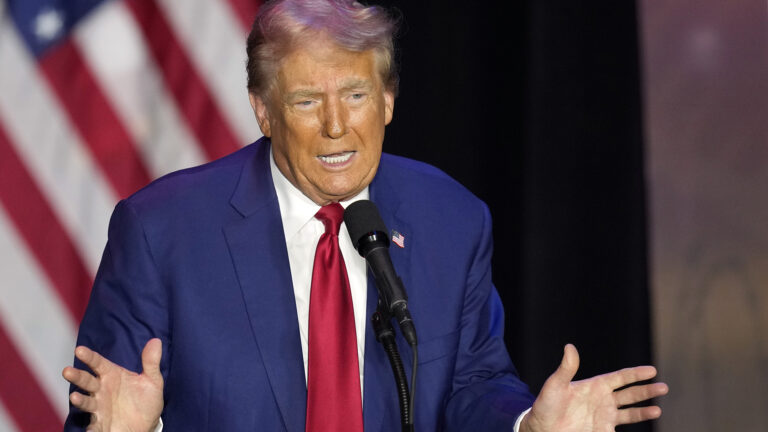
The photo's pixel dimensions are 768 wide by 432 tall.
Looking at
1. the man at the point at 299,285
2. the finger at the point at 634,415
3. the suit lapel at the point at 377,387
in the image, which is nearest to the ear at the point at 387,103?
the man at the point at 299,285

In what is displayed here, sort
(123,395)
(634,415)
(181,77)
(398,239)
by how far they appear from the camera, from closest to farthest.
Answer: (123,395) → (634,415) → (398,239) → (181,77)

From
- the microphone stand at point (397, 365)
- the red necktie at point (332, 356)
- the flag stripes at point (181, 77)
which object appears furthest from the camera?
the flag stripes at point (181, 77)

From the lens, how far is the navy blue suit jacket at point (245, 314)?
6.31 ft

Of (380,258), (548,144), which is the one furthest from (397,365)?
(548,144)

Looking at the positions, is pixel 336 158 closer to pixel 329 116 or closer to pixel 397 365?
pixel 329 116

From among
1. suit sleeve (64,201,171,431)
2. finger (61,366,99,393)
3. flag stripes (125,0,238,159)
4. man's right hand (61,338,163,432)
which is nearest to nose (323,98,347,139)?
suit sleeve (64,201,171,431)

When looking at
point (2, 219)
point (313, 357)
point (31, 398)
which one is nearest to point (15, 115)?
point (2, 219)

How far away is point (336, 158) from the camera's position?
2021 mm

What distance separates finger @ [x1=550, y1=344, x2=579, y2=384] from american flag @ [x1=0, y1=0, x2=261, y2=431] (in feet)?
5.04

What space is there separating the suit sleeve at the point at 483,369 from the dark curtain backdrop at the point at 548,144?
1.87 ft

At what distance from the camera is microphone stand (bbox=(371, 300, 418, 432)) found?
5.03 ft

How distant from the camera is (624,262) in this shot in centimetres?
283

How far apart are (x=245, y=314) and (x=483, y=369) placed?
0.56m

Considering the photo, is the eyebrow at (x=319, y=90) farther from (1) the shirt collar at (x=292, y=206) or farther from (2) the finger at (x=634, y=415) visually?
(2) the finger at (x=634, y=415)
